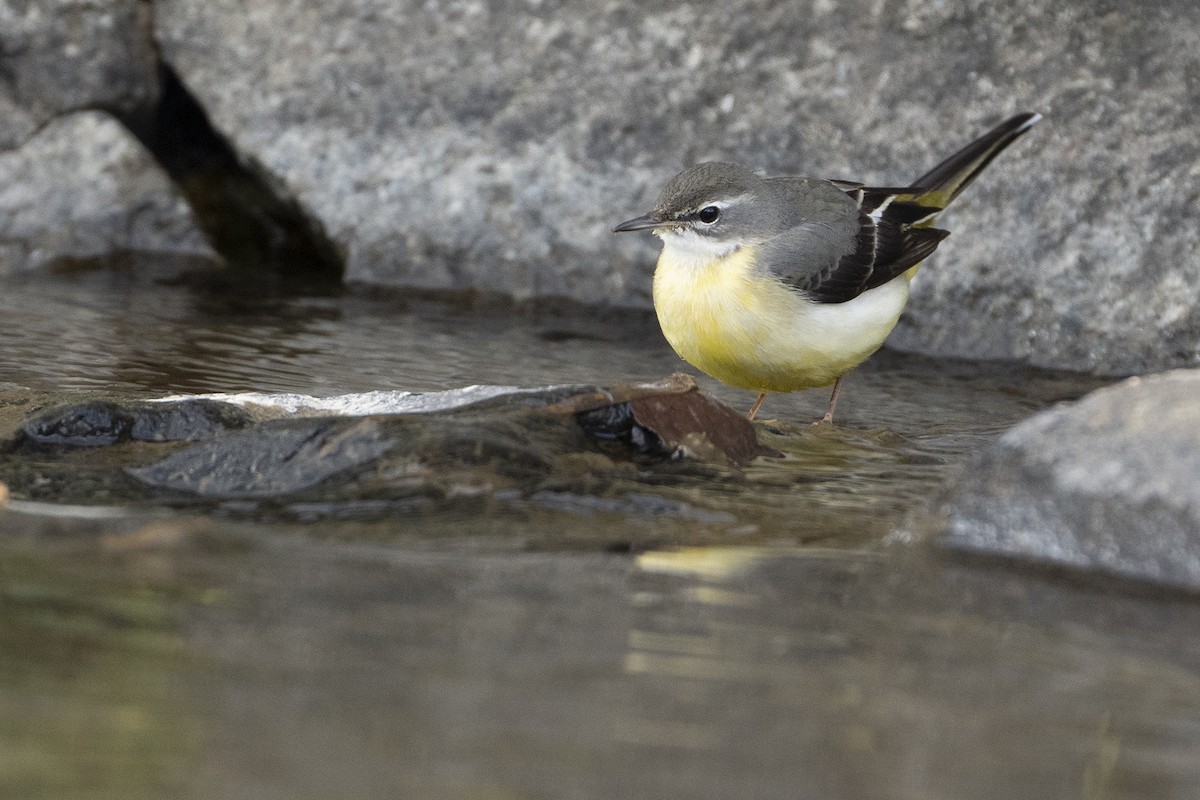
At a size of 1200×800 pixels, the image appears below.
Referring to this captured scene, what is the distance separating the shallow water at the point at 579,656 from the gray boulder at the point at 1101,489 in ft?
0.35

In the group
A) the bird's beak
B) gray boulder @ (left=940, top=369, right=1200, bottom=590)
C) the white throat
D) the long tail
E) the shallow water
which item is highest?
the long tail

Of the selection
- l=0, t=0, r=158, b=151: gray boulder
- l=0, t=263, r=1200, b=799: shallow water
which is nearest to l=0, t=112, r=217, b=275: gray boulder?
l=0, t=0, r=158, b=151: gray boulder

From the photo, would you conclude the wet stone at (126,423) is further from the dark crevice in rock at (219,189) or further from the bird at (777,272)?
the dark crevice in rock at (219,189)

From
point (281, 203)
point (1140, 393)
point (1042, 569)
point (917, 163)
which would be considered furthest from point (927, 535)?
point (281, 203)

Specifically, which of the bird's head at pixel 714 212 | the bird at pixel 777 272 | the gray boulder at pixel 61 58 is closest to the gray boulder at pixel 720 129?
the gray boulder at pixel 61 58

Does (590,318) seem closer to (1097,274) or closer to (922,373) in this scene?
(922,373)

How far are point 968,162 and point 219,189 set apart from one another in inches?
175

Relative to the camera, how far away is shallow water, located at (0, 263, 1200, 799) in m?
2.20

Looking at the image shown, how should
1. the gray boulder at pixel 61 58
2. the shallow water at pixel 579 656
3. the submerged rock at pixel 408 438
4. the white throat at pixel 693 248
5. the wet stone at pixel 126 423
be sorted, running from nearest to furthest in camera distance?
the shallow water at pixel 579 656
the submerged rock at pixel 408 438
the wet stone at pixel 126 423
the white throat at pixel 693 248
the gray boulder at pixel 61 58

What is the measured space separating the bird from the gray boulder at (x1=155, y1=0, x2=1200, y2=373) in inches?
36.1

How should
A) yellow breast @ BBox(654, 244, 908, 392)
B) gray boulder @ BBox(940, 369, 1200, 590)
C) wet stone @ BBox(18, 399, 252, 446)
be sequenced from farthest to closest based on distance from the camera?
yellow breast @ BBox(654, 244, 908, 392), wet stone @ BBox(18, 399, 252, 446), gray boulder @ BBox(940, 369, 1200, 590)

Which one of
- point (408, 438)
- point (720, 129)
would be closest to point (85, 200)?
point (720, 129)

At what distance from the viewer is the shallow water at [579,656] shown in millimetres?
2199

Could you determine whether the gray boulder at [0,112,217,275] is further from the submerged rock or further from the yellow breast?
the submerged rock
